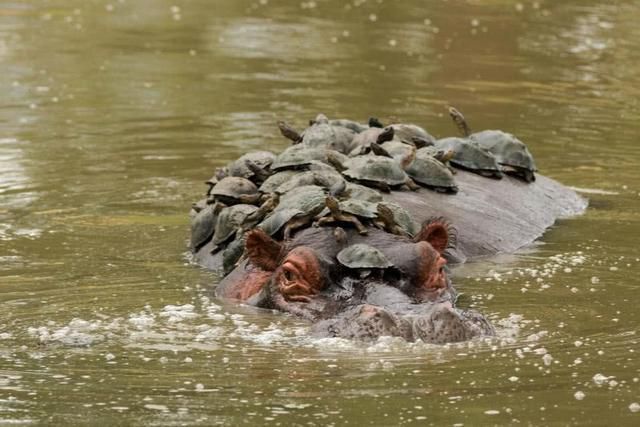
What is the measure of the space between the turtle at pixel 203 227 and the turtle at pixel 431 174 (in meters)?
1.51

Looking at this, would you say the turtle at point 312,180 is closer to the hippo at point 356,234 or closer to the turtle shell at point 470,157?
the hippo at point 356,234

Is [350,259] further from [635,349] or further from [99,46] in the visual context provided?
[99,46]

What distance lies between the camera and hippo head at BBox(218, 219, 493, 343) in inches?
326

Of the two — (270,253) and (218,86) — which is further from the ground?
(270,253)

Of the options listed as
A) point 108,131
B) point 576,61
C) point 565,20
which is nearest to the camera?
point 108,131

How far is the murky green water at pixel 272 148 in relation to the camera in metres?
7.65

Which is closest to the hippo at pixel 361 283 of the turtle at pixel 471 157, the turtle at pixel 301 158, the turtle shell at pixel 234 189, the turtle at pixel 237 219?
the turtle at pixel 237 219

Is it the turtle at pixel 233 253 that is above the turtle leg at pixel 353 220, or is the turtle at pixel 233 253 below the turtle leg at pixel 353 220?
below

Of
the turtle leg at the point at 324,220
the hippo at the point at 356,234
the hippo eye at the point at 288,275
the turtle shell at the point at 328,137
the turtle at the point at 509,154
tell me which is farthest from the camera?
the turtle at the point at 509,154

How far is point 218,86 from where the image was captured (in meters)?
19.2

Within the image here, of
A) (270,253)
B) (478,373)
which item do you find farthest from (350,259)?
(478,373)

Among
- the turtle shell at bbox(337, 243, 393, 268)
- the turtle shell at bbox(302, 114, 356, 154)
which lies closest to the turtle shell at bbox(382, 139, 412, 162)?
the turtle shell at bbox(302, 114, 356, 154)

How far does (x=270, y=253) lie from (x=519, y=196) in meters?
3.47

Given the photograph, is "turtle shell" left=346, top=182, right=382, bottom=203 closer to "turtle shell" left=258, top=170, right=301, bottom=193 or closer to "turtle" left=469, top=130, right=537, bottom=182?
"turtle shell" left=258, top=170, right=301, bottom=193
